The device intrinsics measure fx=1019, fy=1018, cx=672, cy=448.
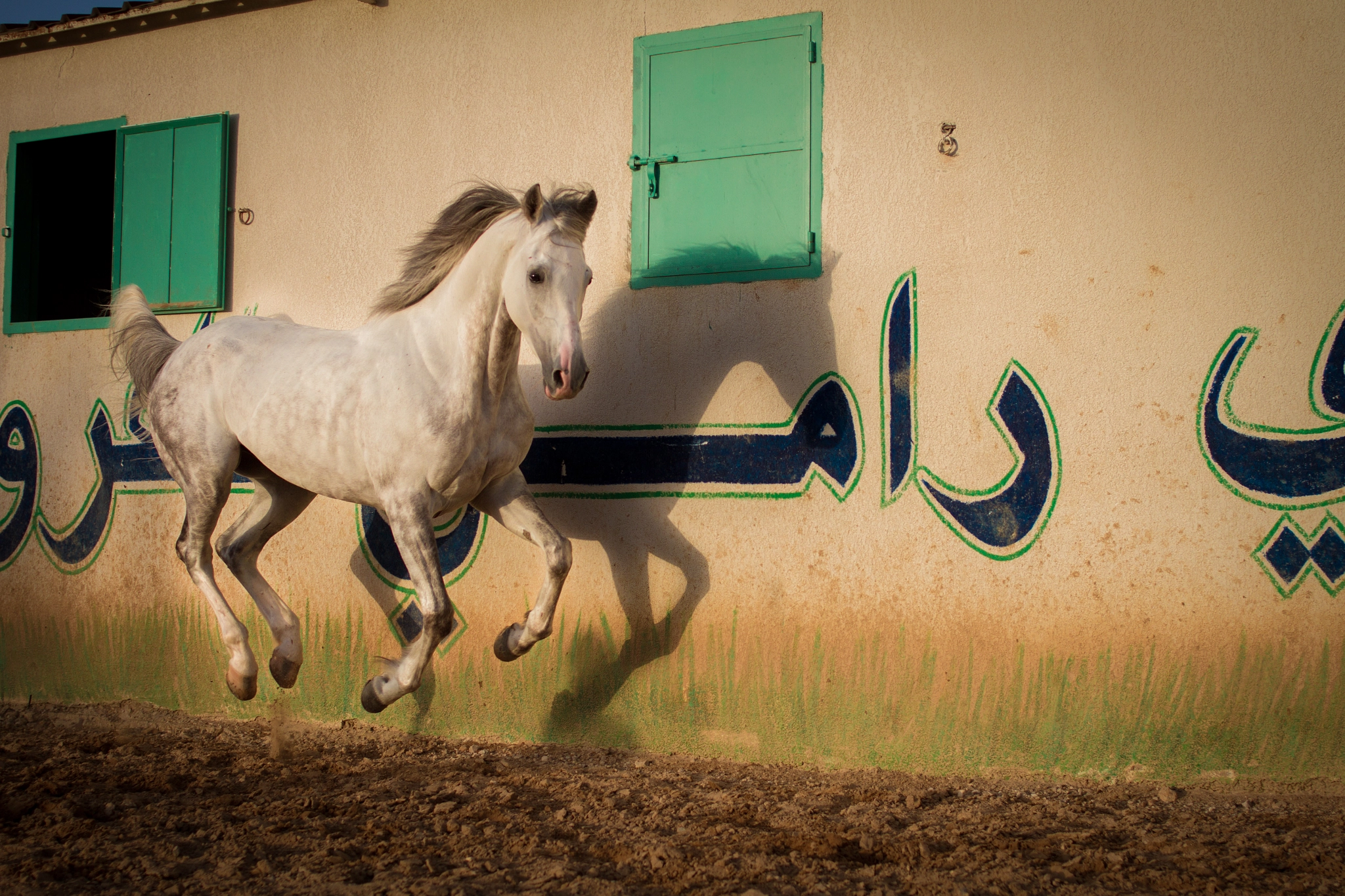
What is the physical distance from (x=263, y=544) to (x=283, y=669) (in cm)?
68

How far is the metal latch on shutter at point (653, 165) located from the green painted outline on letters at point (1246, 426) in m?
2.40

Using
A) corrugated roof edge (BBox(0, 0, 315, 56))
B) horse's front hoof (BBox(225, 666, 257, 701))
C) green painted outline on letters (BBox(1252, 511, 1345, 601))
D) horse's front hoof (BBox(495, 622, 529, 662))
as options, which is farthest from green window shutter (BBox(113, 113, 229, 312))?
green painted outline on letters (BBox(1252, 511, 1345, 601))

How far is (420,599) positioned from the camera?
3822mm

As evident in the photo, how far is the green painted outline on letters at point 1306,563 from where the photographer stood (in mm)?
3666

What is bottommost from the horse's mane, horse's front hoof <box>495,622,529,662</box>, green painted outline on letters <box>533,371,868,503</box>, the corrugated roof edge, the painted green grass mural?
the painted green grass mural

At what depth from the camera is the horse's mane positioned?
4027 millimetres

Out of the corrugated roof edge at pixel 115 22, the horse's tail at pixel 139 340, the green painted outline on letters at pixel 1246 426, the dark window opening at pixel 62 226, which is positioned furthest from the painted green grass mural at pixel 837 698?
the corrugated roof edge at pixel 115 22

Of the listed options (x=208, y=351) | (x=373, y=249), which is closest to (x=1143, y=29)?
(x=373, y=249)

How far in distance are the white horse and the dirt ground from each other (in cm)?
50

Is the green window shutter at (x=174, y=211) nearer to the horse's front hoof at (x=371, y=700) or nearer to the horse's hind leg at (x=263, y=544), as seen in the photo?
the horse's hind leg at (x=263, y=544)

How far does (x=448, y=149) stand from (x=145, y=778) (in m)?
3.12

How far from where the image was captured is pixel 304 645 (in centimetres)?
515

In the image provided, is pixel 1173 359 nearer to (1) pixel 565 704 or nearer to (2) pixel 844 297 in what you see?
(2) pixel 844 297

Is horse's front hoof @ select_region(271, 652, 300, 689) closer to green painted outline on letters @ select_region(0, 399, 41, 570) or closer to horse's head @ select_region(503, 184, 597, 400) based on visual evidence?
horse's head @ select_region(503, 184, 597, 400)
